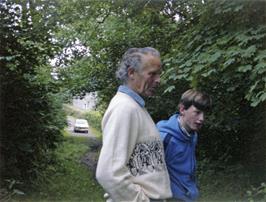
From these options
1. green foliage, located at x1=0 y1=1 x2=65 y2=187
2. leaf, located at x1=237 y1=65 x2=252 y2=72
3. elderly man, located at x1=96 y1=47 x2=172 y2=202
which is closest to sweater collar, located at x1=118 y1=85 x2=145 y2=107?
elderly man, located at x1=96 y1=47 x2=172 y2=202

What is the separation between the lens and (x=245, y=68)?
190 inches

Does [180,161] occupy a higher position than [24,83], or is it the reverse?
[180,161]

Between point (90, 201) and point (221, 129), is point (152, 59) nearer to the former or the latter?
point (90, 201)

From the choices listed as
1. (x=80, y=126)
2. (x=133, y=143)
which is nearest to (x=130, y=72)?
(x=133, y=143)

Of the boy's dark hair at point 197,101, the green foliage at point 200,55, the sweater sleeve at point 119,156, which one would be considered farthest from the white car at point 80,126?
the sweater sleeve at point 119,156

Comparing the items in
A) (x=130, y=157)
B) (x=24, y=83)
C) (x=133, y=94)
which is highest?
(x=133, y=94)

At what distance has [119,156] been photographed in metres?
1.92

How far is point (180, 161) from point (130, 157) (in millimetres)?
587

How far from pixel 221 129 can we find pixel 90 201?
11.4 feet

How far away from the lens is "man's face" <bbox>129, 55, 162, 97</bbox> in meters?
2.13

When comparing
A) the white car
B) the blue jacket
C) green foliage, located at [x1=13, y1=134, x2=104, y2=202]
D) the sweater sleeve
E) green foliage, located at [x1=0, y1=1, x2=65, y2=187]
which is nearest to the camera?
the sweater sleeve

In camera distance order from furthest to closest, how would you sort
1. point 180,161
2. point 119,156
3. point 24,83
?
1. point 24,83
2. point 180,161
3. point 119,156

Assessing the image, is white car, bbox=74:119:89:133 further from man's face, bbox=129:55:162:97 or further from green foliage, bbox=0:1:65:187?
man's face, bbox=129:55:162:97

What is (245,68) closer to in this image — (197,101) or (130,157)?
(197,101)
